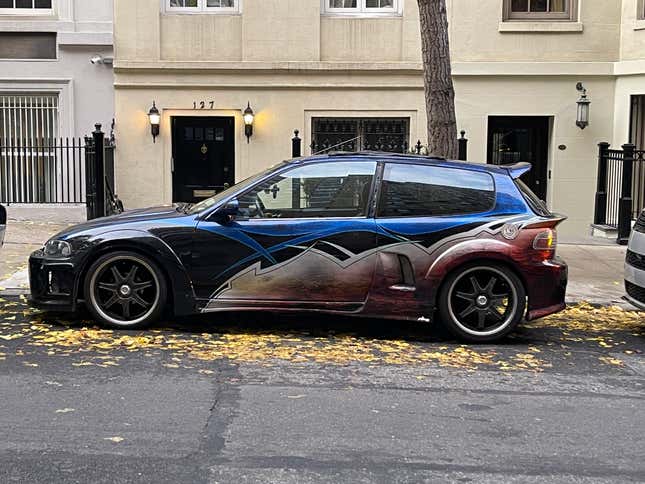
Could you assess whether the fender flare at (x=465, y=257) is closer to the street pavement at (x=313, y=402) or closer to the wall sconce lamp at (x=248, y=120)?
the street pavement at (x=313, y=402)

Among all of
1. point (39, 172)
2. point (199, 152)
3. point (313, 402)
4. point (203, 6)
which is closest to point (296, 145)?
point (199, 152)

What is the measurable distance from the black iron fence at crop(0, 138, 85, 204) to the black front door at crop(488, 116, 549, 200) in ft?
25.6

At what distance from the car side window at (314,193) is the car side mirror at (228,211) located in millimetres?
57

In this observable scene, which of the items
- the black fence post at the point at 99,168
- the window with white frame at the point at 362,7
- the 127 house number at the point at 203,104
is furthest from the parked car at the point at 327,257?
the window with white frame at the point at 362,7

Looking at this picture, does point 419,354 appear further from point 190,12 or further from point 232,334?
point 190,12

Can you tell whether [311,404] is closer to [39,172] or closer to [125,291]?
[125,291]

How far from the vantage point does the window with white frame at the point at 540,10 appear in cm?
1534

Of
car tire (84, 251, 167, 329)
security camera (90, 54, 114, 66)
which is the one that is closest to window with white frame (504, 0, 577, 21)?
security camera (90, 54, 114, 66)

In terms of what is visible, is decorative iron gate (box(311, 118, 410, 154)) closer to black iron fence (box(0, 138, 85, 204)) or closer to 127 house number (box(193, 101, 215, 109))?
127 house number (box(193, 101, 215, 109))

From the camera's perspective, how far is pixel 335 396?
18.9ft

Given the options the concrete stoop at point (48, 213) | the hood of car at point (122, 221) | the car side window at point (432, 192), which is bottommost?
the concrete stoop at point (48, 213)

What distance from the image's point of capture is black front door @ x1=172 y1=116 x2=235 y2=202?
15555 mm

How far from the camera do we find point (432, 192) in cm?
755

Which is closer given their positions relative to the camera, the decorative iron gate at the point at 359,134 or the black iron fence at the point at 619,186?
the black iron fence at the point at 619,186
